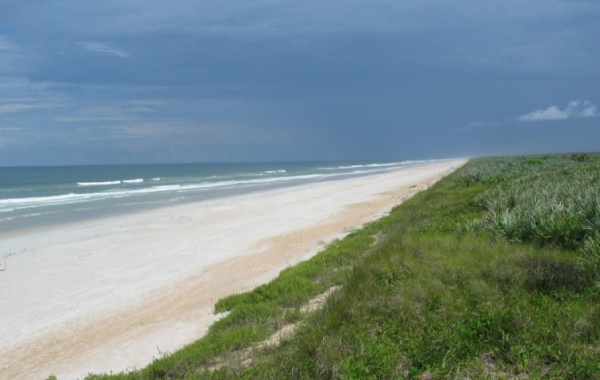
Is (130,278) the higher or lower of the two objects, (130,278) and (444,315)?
the lower

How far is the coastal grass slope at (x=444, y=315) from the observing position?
5023mm

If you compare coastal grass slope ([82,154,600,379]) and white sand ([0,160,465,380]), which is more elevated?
coastal grass slope ([82,154,600,379])

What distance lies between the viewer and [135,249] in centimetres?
1697

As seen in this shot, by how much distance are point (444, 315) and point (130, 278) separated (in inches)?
373

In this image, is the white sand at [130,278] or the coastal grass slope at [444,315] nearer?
the coastal grass slope at [444,315]

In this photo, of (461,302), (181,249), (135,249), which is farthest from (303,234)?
(461,302)

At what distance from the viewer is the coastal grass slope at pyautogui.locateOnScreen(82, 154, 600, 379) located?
16.5 ft

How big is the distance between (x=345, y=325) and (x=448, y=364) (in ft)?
4.73

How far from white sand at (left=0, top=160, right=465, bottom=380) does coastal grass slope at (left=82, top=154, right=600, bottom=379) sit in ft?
3.84

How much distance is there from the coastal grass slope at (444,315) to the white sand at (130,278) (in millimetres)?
1172

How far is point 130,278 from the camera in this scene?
13.2 meters

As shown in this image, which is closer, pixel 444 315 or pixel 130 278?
pixel 444 315

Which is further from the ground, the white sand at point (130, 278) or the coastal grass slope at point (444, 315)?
the coastal grass slope at point (444, 315)

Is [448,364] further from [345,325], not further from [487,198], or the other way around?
[487,198]
